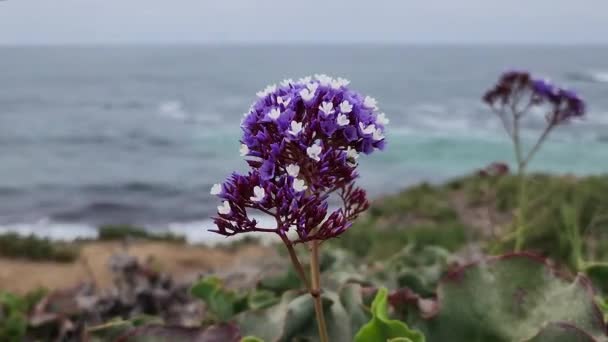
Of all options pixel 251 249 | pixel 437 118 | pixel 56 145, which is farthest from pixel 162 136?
pixel 251 249

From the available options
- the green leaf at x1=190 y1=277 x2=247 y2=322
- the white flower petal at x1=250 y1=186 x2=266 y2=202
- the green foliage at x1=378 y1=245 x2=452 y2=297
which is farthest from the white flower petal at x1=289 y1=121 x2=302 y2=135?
the green foliage at x1=378 y1=245 x2=452 y2=297

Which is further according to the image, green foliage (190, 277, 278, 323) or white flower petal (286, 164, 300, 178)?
green foliage (190, 277, 278, 323)

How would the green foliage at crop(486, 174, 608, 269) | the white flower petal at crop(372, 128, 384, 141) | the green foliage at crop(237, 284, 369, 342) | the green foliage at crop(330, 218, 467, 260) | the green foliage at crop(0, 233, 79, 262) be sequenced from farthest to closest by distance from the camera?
Answer: 1. the green foliage at crop(0, 233, 79, 262)
2. the green foliage at crop(330, 218, 467, 260)
3. the green foliage at crop(486, 174, 608, 269)
4. the green foliage at crop(237, 284, 369, 342)
5. the white flower petal at crop(372, 128, 384, 141)

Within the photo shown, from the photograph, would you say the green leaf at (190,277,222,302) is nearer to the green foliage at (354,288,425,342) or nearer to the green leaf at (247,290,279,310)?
the green leaf at (247,290,279,310)

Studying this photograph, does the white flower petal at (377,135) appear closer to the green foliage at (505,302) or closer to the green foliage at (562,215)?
the green foliage at (505,302)

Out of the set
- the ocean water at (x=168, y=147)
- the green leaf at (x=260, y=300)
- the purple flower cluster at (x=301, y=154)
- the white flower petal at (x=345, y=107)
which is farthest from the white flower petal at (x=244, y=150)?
the ocean water at (x=168, y=147)

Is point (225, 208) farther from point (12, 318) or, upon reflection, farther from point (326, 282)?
point (12, 318)

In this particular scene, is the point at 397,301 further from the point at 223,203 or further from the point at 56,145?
the point at 56,145
